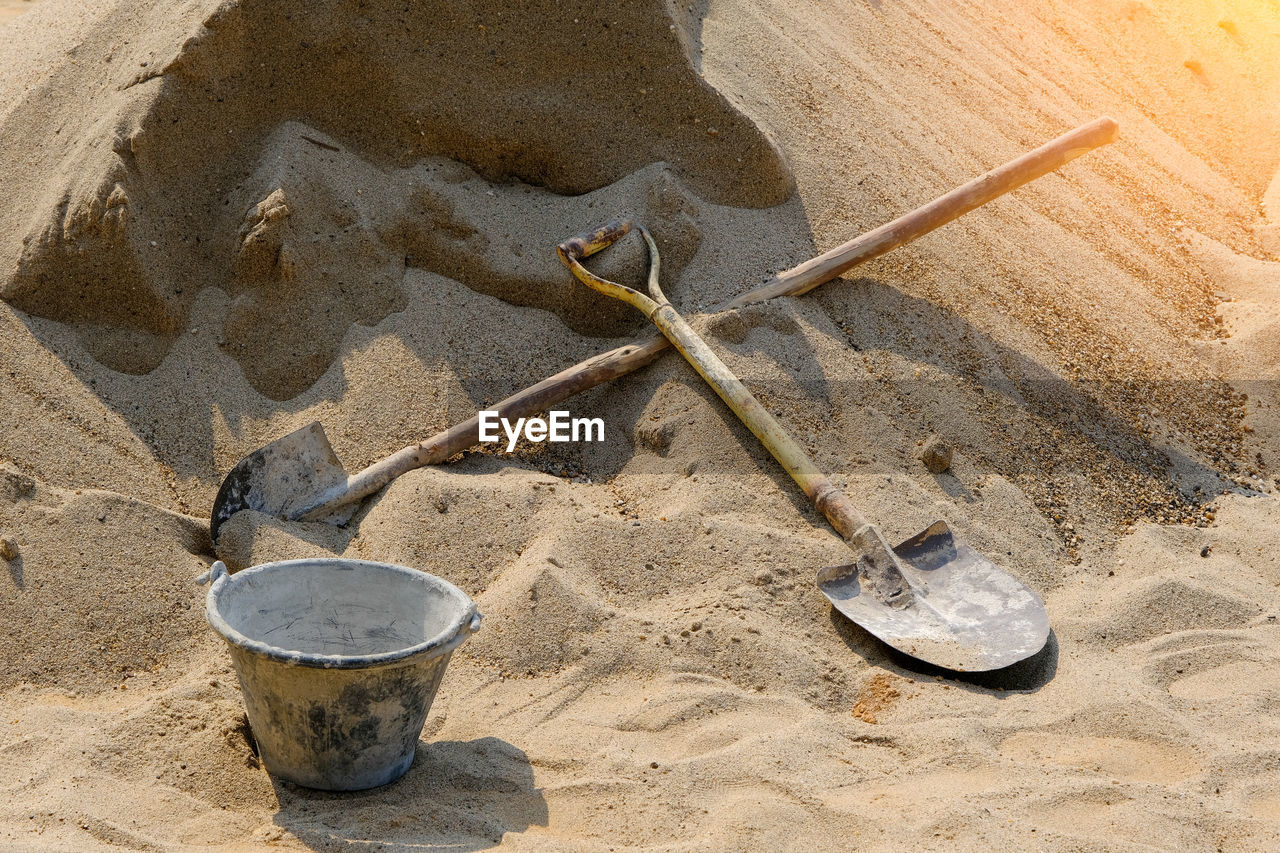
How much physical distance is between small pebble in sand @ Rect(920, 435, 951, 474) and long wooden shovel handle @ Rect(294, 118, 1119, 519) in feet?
2.77

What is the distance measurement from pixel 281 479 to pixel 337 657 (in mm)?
1392

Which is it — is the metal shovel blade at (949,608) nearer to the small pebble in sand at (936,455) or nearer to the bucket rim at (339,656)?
the small pebble in sand at (936,455)

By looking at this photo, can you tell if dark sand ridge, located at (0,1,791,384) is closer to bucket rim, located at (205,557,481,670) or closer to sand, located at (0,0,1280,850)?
sand, located at (0,0,1280,850)

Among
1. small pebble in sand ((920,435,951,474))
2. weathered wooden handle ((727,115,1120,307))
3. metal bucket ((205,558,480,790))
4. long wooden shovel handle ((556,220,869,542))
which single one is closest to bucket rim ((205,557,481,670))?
metal bucket ((205,558,480,790))

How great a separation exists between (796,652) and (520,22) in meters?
2.77

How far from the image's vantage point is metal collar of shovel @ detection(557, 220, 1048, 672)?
10.6 feet

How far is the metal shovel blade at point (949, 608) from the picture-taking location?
3.19m

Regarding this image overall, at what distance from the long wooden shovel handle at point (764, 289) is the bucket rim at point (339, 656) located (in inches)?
36.0

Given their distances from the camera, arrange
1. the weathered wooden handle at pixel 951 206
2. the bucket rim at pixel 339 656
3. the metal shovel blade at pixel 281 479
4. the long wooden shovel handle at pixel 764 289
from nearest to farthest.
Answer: the bucket rim at pixel 339 656
the metal shovel blade at pixel 281 479
the long wooden shovel handle at pixel 764 289
the weathered wooden handle at pixel 951 206

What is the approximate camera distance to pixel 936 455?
A: 3916 mm

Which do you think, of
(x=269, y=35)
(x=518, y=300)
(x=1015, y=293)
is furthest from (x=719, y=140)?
(x=269, y=35)

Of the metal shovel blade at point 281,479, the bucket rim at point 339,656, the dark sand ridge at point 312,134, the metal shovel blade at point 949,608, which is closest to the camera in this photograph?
the bucket rim at point 339,656

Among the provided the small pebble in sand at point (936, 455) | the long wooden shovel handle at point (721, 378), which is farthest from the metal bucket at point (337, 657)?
the small pebble in sand at point (936, 455)

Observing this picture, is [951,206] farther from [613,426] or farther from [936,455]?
[613,426]
